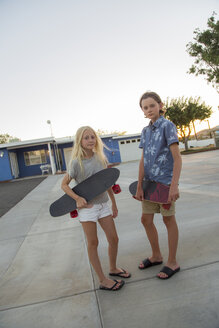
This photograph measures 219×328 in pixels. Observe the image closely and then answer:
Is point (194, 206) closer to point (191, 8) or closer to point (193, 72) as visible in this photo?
point (191, 8)

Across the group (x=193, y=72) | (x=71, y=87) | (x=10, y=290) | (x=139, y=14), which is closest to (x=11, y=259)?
(x=10, y=290)

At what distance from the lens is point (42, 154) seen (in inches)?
917

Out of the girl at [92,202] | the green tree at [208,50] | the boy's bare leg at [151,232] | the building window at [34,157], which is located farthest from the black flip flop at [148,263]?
the building window at [34,157]

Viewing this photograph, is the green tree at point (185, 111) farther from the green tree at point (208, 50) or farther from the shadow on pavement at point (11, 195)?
the shadow on pavement at point (11, 195)

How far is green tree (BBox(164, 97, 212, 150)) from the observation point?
24.3 m

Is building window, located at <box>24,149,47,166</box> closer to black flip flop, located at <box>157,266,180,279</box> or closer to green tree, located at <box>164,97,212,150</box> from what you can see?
green tree, located at <box>164,97,212,150</box>

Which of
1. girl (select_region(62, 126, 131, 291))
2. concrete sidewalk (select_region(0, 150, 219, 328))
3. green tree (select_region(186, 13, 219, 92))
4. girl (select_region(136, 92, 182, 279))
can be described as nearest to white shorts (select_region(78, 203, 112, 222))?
girl (select_region(62, 126, 131, 291))

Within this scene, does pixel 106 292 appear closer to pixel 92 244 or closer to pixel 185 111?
pixel 92 244

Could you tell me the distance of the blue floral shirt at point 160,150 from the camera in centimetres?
181

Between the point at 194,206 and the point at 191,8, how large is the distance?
8028 mm

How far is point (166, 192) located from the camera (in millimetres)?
1829

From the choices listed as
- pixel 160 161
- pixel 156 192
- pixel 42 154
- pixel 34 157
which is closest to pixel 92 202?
pixel 156 192

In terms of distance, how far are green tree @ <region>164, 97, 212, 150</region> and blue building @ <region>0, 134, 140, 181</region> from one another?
15.6ft

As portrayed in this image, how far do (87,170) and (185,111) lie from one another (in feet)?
80.1
